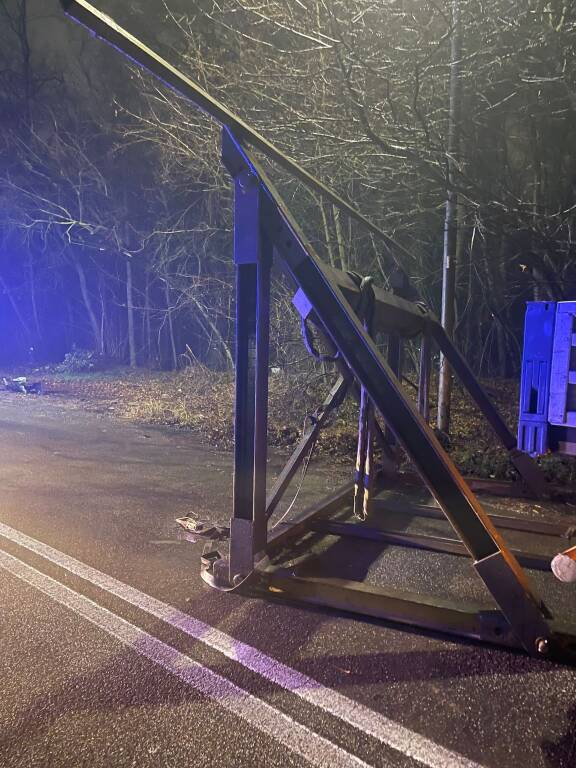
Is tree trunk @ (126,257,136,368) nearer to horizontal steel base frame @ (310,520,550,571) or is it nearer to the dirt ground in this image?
the dirt ground

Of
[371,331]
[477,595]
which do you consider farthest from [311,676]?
[371,331]

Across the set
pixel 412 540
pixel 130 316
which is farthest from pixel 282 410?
pixel 130 316

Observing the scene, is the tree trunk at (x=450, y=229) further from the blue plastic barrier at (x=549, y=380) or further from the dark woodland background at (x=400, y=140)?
the blue plastic barrier at (x=549, y=380)

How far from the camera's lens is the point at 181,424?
11414 millimetres

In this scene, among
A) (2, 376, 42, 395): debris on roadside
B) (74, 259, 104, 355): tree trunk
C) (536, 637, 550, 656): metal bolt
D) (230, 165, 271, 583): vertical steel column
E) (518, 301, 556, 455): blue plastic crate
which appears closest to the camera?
(536, 637, 550, 656): metal bolt

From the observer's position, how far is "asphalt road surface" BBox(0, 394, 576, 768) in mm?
2174

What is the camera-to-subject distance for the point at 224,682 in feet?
8.53

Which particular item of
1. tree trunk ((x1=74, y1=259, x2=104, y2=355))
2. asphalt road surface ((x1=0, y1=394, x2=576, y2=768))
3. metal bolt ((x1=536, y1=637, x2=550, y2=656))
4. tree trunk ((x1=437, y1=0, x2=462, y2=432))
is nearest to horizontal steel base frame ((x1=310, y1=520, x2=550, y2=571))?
asphalt road surface ((x1=0, y1=394, x2=576, y2=768))

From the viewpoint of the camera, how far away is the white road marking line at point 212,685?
2164 millimetres

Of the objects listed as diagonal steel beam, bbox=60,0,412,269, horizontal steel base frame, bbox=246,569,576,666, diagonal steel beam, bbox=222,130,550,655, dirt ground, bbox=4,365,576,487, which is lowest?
dirt ground, bbox=4,365,576,487

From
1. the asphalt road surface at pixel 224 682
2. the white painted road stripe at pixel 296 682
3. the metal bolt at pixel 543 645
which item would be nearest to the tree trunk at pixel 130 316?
the asphalt road surface at pixel 224 682

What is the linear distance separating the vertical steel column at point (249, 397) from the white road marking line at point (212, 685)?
0.78 m

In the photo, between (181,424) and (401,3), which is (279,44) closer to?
(401,3)

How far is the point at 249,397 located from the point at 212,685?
5.54 feet
